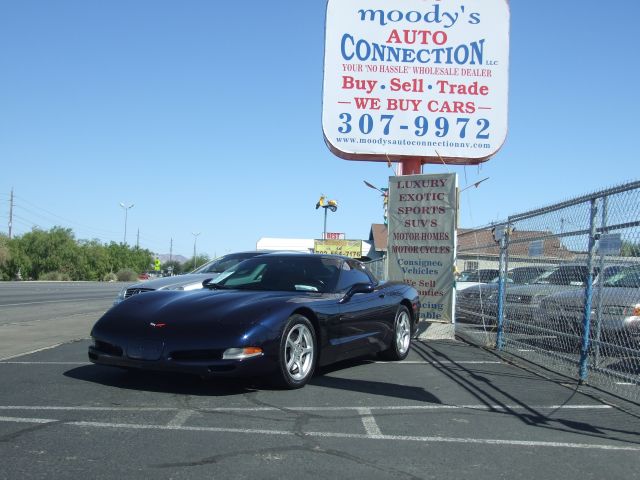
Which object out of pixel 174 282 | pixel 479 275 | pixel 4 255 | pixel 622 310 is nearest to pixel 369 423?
pixel 622 310

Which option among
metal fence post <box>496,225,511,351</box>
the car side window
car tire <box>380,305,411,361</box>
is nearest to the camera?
the car side window

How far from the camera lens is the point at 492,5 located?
40.3ft

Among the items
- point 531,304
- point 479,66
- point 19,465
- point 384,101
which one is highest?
point 479,66

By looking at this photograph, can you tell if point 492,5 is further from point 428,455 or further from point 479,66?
point 428,455

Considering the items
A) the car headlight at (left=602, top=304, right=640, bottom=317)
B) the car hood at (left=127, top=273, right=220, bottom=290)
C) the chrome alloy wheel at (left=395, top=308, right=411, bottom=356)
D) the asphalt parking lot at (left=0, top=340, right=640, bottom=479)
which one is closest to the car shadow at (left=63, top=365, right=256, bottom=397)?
the asphalt parking lot at (left=0, top=340, right=640, bottom=479)

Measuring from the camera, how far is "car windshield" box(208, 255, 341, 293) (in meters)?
6.93

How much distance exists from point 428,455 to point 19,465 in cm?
243

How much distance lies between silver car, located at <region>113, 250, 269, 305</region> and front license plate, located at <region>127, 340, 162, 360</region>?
3.57m

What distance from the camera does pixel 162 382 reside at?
6188 millimetres

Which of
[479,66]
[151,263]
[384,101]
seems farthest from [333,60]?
[151,263]

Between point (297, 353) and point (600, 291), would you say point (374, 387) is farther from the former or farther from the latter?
point (600, 291)

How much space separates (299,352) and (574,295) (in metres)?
3.20

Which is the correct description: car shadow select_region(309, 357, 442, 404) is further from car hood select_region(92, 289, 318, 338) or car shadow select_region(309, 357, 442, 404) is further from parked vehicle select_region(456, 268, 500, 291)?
parked vehicle select_region(456, 268, 500, 291)

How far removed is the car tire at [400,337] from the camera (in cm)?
797
